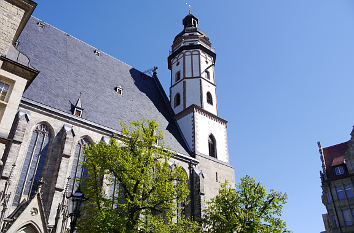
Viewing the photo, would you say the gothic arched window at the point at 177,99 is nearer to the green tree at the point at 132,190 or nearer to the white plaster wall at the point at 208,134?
the white plaster wall at the point at 208,134

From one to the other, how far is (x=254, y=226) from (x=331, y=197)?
52.1 feet

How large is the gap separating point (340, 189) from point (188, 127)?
48.5 feet

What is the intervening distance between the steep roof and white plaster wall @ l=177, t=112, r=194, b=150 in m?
14.2

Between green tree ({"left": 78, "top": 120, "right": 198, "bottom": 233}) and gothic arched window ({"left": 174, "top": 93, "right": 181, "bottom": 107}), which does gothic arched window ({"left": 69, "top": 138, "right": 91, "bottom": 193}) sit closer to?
green tree ({"left": 78, "top": 120, "right": 198, "bottom": 233})

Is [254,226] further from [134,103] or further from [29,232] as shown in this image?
[134,103]

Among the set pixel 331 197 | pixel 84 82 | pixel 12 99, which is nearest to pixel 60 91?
pixel 84 82

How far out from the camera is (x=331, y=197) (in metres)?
26.9

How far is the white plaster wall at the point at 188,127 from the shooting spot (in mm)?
24312

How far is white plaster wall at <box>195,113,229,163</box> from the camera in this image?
24.4 metres

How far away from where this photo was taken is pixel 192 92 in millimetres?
27281

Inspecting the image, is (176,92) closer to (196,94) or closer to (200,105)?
(196,94)

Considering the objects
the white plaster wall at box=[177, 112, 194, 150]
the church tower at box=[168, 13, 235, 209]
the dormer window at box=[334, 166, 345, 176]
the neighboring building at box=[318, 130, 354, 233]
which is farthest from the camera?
→ the dormer window at box=[334, 166, 345, 176]

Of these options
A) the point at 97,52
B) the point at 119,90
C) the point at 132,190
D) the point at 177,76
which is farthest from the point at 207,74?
the point at 132,190

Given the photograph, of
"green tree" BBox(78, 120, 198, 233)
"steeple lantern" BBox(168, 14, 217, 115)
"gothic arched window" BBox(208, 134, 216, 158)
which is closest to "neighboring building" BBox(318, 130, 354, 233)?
"gothic arched window" BBox(208, 134, 216, 158)
